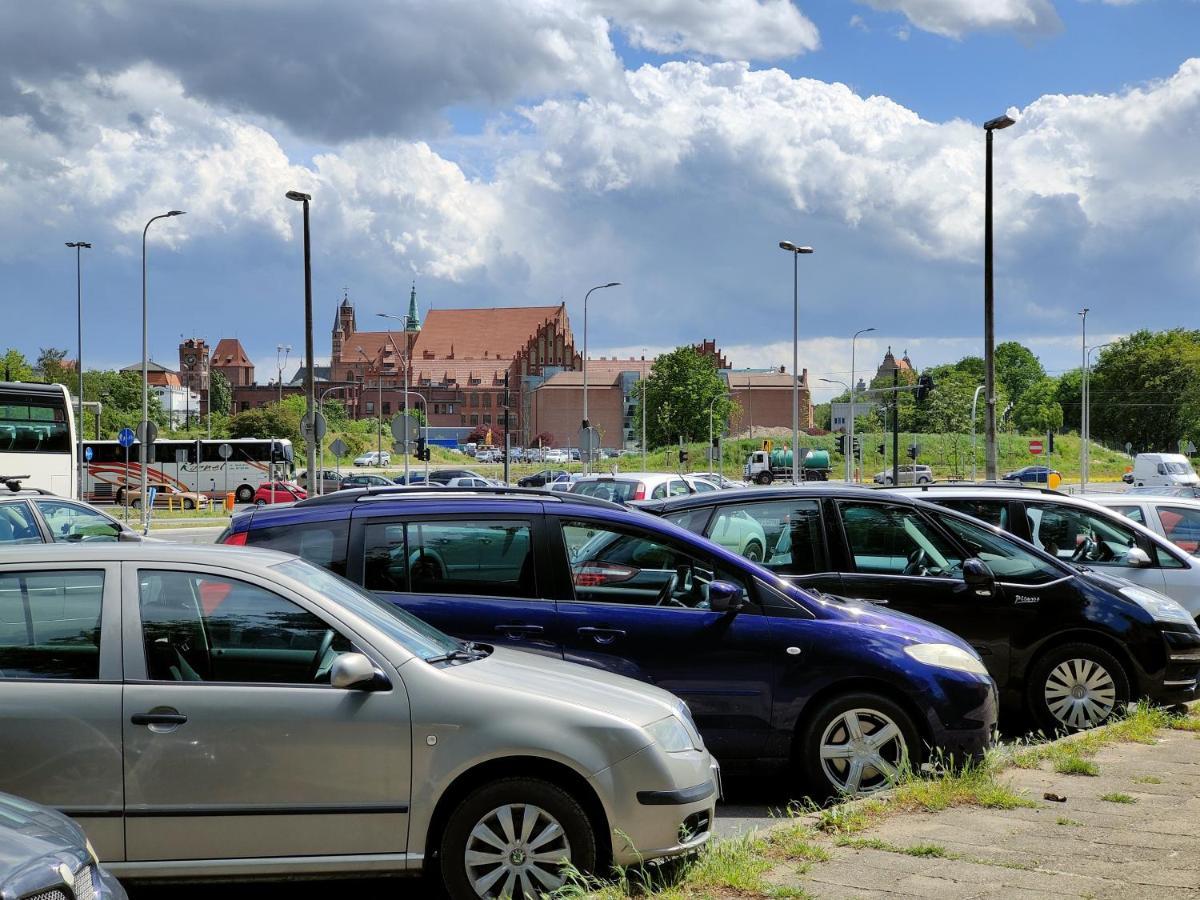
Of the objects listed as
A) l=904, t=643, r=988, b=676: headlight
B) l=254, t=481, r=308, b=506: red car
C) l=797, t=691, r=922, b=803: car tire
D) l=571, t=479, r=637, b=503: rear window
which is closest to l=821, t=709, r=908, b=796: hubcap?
l=797, t=691, r=922, b=803: car tire

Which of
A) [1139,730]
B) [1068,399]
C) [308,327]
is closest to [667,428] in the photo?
[1068,399]

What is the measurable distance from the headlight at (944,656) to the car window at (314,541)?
3093mm

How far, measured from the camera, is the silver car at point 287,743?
4750 millimetres

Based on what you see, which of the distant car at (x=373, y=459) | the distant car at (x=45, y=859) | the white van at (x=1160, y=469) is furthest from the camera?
the distant car at (x=373, y=459)

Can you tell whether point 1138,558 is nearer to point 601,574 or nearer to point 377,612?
point 601,574

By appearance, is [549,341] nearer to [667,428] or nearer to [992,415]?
[667,428]

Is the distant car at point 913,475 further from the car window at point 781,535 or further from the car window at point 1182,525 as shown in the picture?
the car window at point 781,535

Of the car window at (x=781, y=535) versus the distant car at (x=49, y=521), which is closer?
the car window at (x=781, y=535)

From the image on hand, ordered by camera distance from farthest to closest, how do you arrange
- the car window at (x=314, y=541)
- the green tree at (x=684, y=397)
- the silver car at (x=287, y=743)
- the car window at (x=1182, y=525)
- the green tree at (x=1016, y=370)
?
the green tree at (x=1016, y=370), the green tree at (x=684, y=397), the car window at (x=1182, y=525), the car window at (x=314, y=541), the silver car at (x=287, y=743)

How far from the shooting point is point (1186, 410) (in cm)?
10175

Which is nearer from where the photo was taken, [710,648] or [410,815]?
[410,815]

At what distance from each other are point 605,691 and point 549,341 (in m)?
171

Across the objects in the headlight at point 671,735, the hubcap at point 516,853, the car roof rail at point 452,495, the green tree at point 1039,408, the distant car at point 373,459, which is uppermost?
the green tree at point 1039,408

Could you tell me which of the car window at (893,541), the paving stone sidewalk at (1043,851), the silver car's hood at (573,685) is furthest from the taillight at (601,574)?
the car window at (893,541)
